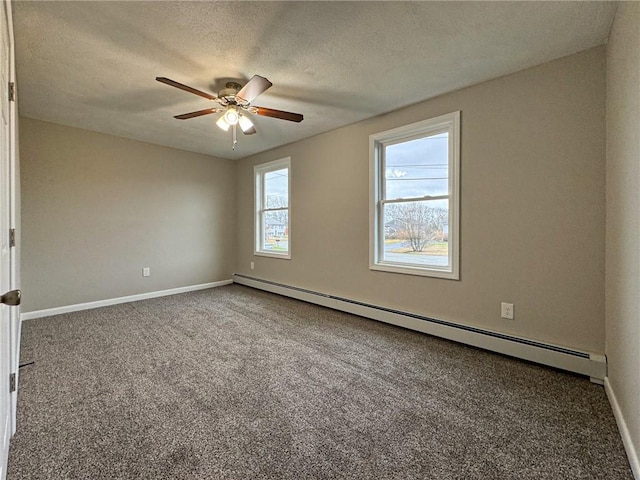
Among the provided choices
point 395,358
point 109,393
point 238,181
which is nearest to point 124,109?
point 238,181

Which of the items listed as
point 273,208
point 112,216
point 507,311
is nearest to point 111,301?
point 112,216

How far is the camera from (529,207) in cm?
246

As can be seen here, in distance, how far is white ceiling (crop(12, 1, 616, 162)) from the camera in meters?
1.81

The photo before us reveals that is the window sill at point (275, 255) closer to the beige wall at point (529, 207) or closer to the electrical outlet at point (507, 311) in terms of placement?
the beige wall at point (529, 207)

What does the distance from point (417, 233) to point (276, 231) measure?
8.25 feet

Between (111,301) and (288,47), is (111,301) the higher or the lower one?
the lower one

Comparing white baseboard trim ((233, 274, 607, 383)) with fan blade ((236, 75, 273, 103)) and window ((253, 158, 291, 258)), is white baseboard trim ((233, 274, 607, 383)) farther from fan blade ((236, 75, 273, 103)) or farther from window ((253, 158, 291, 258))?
fan blade ((236, 75, 273, 103))

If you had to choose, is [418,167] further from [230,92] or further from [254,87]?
[230,92]

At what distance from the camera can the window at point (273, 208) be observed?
4.83 meters

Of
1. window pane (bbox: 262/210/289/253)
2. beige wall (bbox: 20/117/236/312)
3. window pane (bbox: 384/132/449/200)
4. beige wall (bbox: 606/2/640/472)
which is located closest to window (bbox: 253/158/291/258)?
window pane (bbox: 262/210/289/253)

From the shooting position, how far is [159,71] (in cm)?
249

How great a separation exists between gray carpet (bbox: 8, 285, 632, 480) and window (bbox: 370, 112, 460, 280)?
2.80ft

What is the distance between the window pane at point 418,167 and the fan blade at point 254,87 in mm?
1769

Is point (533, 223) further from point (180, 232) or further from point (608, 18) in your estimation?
point (180, 232)
